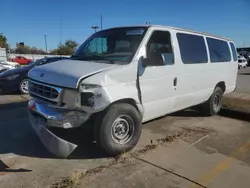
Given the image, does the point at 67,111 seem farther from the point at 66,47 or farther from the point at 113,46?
the point at 66,47

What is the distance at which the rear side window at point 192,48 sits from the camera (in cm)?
527

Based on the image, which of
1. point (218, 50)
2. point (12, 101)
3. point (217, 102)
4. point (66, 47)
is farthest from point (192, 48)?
point (66, 47)

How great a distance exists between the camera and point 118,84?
393 centimetres

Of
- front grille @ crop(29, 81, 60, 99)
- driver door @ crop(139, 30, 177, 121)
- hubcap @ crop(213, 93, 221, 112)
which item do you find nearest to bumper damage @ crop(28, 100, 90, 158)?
front grille @ crop(29, 81, 60, 99)

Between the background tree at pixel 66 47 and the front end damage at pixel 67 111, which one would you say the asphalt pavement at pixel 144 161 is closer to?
the front end damage at pixel 67 111

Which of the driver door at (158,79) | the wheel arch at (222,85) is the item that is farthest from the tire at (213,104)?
the driver door at (158,79)

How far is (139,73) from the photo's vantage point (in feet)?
13.9

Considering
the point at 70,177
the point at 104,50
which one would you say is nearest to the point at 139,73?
the point at 104,50

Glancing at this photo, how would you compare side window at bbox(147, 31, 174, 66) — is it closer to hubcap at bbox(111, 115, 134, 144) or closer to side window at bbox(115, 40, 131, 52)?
side window at bbox(115, 40, 131, 52)

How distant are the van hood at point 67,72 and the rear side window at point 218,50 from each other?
337 centimetres

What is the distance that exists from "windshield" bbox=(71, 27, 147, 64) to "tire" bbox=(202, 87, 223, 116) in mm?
3119

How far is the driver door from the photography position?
4410mm

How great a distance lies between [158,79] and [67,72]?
1.69 metres

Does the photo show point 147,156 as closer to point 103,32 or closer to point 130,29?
point 130,29
